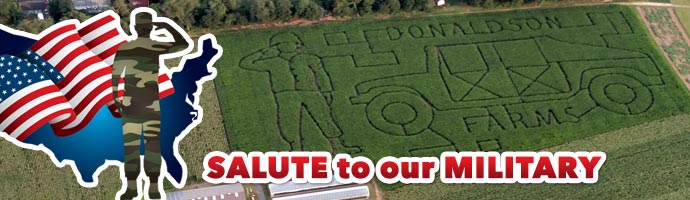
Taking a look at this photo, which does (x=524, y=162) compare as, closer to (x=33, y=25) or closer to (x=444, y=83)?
(x=444, y=83)

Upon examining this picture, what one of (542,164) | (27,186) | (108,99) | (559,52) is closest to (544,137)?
(559,52)

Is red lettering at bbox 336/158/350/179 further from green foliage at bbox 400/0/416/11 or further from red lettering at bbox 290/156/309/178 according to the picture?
green foliage at bbox 400/0/416/11

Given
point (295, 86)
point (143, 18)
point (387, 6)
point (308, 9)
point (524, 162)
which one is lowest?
point (524, 162)

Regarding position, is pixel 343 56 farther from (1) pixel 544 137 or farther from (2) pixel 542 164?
(2) pixel 542 164

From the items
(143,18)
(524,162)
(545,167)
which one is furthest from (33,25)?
(143,18)

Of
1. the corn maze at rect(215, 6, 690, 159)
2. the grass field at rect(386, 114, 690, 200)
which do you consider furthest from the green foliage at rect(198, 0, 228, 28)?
the grass field at rect(386, 114, 690, 200)

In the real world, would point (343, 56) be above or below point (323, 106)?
above
